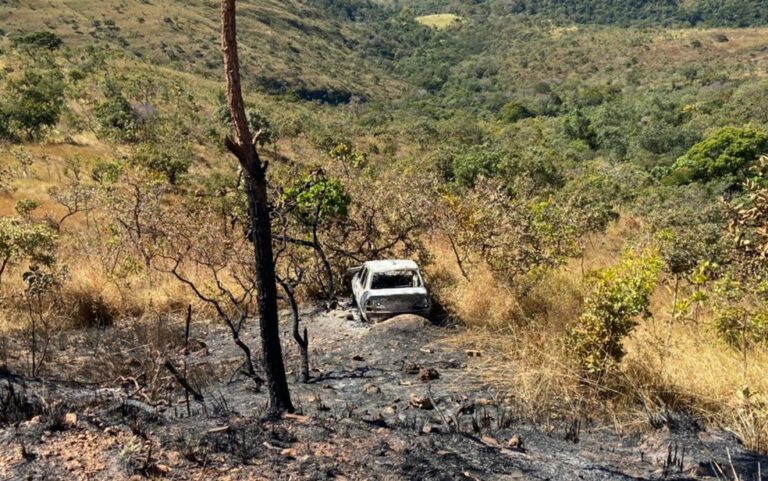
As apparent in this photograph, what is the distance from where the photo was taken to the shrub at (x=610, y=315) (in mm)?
5777

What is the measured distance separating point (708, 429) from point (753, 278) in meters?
2.49

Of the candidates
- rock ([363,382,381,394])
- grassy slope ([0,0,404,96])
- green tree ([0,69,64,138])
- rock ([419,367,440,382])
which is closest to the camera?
rock ([363,382,381,394])

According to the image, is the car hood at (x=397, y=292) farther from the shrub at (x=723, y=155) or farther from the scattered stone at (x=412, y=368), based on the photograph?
the shrub at (x=723, y=155)

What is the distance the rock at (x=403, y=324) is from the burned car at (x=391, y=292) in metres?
0.15

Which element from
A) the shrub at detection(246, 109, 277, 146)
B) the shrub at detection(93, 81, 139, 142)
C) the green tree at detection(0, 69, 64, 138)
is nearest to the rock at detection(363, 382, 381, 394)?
the green tree at detection(0, 69, 64, 138)

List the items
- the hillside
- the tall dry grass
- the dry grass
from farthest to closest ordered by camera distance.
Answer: the dry grass < the tall dry grass < the hillside

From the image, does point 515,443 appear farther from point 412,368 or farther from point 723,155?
point 723,155

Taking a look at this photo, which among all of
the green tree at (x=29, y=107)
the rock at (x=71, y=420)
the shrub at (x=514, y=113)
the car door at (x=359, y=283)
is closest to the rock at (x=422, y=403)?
the rock at (x=71, y=420)

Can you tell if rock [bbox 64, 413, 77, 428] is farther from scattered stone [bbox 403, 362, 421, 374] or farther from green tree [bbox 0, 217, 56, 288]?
green tree [bbox 0, 217, 56, 288]

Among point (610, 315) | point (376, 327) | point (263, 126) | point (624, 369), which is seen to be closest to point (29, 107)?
point (263, 126)

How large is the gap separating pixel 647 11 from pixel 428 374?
650 feet

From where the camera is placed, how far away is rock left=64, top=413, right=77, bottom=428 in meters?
4.32

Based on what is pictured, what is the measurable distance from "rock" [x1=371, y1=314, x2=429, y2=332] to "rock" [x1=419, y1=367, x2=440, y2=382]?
1.68 metres

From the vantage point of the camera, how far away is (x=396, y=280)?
9062 millimetres
